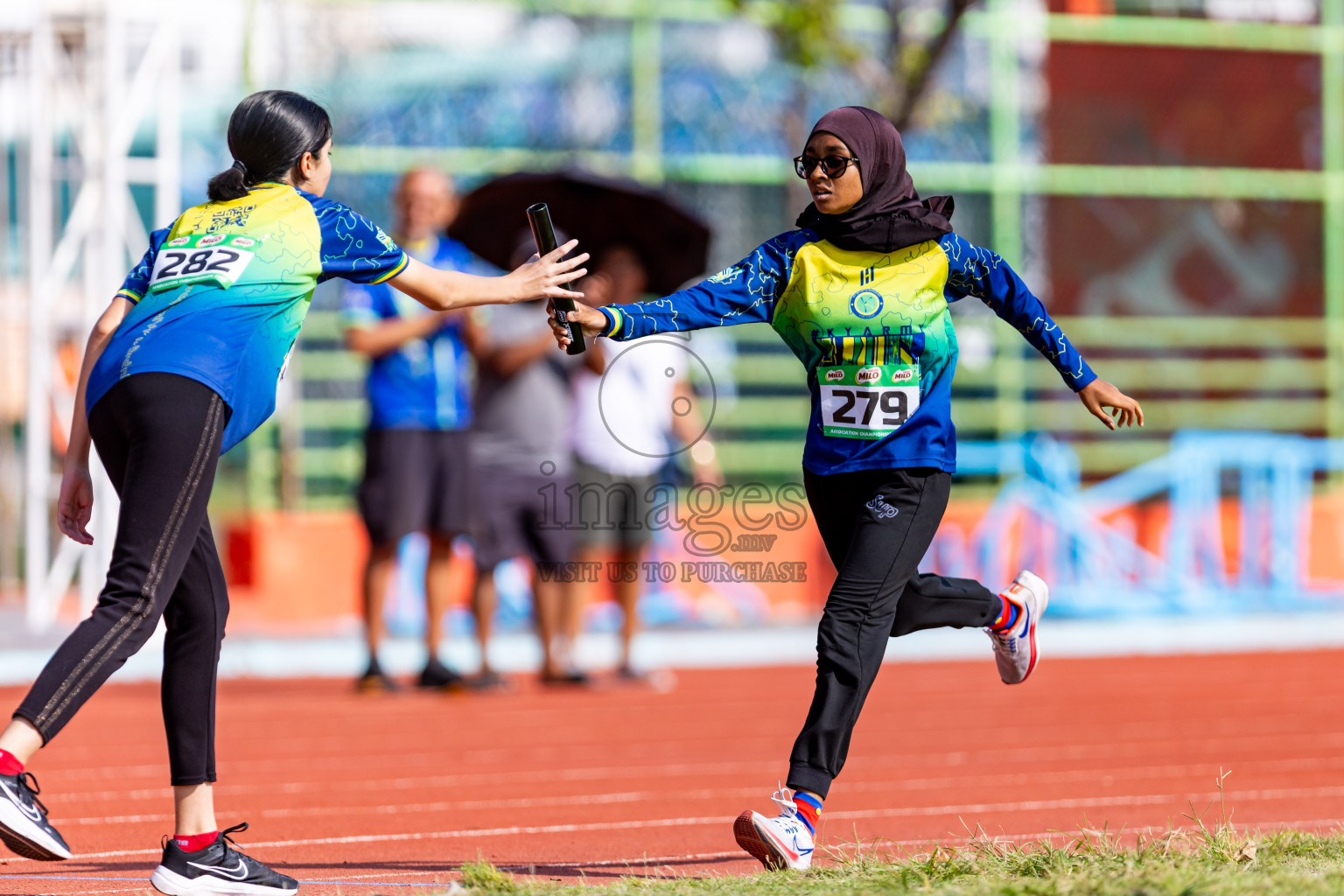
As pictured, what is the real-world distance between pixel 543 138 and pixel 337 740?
29.6ft

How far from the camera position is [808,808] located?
14.7 ft

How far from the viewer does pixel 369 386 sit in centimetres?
939

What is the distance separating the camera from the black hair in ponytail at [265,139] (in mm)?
4293

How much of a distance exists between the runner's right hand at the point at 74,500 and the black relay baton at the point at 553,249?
127 cm

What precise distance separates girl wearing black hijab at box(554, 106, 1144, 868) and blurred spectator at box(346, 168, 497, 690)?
4.50m

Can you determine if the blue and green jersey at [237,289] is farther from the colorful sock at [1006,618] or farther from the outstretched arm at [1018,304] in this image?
the colorful sock at [1006,618]

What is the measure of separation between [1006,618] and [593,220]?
537cm

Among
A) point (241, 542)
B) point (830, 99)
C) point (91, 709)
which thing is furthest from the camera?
point (830, 99)

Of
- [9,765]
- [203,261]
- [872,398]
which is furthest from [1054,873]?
[203,261]

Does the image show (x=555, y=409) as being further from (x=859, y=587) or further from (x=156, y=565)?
(x=156, y=565)

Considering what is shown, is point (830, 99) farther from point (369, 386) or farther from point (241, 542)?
point (369, 386)

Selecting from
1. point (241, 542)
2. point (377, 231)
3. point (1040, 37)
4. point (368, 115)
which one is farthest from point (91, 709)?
point (1040, 37)

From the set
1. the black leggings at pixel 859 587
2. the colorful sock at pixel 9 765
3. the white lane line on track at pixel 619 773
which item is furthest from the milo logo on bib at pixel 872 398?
the white lane line on track at pixel 619 773

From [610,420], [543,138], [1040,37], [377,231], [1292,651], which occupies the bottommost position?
[1292,651]
